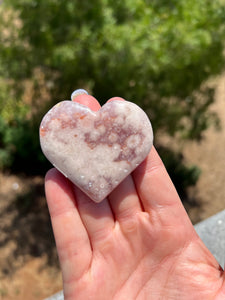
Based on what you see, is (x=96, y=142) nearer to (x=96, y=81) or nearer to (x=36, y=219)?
(x=96, y=81)

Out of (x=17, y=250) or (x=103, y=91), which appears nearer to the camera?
(x=103, y=91)

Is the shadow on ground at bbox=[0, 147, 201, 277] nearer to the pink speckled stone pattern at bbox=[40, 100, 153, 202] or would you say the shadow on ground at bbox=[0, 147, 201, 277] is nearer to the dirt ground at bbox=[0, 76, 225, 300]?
the dirt ground at bbox=[0, 76, 225, 300]

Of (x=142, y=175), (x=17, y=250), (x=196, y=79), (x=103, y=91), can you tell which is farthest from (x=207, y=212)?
(x=142, y=175)

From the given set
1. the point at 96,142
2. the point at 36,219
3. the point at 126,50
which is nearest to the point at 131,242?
the point at 96,142

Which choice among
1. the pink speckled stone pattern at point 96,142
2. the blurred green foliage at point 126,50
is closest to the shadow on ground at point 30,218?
the blurred green foliage at point 126,50

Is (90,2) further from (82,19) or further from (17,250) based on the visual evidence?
(17,250)

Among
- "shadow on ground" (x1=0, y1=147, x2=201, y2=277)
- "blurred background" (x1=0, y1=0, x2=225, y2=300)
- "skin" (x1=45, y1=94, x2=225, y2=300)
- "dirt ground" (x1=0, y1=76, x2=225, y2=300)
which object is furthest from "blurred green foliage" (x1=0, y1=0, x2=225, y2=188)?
"skin" (x1=45, y1=94, x2=225, y2=300)

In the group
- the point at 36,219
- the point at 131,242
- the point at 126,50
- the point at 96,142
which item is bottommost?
the point at 36,219
